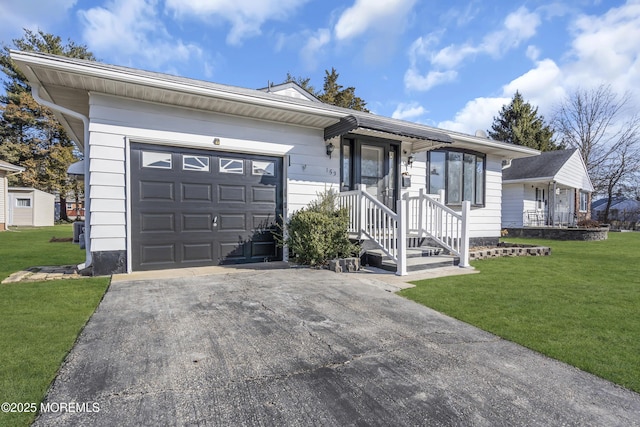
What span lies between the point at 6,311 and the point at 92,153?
2.65 meters

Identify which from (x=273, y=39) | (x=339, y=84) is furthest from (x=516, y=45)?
(x=339, y=84)

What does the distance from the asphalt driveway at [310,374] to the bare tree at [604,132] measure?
30.1 m

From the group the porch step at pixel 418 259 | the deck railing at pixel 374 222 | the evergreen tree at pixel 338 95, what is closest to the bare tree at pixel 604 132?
the evergreen tree at pixel 338 95

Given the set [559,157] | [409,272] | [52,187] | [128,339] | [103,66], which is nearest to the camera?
[128,339]

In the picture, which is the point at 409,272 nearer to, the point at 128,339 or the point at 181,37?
the point at 128,339

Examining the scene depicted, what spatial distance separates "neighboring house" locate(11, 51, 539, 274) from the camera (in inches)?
199

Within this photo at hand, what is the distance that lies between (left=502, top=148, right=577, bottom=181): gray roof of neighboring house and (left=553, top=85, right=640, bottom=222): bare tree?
1014 cm

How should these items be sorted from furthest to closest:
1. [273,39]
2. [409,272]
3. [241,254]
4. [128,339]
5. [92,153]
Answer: [273,39] < [241,254] < [409,272] < [92,153] < [128,339]

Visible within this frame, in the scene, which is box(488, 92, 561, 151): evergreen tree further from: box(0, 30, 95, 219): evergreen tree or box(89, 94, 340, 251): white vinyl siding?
box(0, 30, 95, 219): evergreen tree

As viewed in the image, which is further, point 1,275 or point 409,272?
point 409,272

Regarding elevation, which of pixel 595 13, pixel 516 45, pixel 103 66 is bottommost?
pixel 103 66

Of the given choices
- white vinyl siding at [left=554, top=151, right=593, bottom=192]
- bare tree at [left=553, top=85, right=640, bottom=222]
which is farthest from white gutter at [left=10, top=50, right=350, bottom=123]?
bare tree at [left=553, top=85, right=640, bottom=222]

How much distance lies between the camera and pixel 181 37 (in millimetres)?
10547

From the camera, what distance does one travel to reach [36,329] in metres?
2.74
